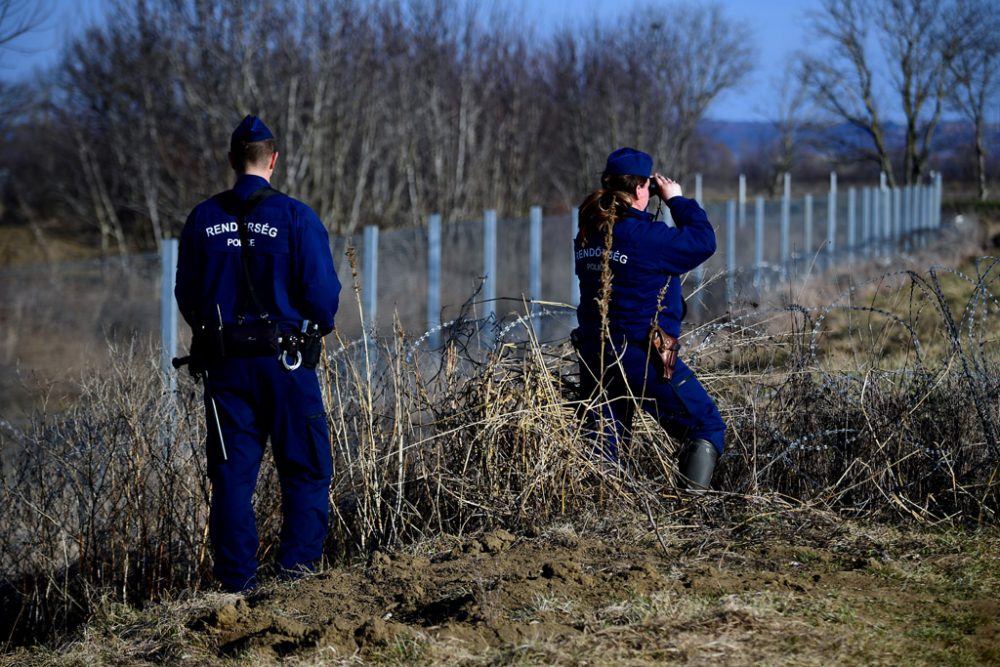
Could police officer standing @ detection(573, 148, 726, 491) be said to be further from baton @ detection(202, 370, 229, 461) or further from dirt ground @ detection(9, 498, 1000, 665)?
baton @ detection(202, 370, 229, 461)

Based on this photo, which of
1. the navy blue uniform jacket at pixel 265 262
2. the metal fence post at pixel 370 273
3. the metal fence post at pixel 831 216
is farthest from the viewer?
the metal fence post at pixel 831 216

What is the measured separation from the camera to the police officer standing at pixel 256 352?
4527 millimetres

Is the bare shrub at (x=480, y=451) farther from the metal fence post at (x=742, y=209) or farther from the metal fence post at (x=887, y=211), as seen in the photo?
the metal fence post at (x=887, y=211)

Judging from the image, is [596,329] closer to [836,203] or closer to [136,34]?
[136,34]

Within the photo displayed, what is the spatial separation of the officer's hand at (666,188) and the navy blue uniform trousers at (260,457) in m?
1.70

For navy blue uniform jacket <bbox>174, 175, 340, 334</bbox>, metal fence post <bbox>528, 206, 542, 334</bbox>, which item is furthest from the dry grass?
metal fence post <bbox>528, 206, 542, 334</bbox>

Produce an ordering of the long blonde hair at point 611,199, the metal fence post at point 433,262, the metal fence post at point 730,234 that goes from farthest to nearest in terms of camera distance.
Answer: the metal fence post at point 730,234 < the metal fence post at point 433,262 < the long blonde hair at point 611,199

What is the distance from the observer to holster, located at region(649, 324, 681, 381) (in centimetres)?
489

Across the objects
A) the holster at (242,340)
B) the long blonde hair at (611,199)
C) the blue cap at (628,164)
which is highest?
the blue cap at (628,164)

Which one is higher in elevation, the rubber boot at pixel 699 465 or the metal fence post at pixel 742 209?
the metal fence post at pixel 742 209

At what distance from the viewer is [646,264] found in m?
4.94

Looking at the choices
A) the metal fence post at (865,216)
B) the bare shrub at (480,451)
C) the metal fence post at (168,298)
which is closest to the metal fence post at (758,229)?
the metal fence post at (865,216)

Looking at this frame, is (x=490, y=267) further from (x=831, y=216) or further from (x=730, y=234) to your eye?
(x=831, y=216)

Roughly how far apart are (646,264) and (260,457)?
5.82 feet
